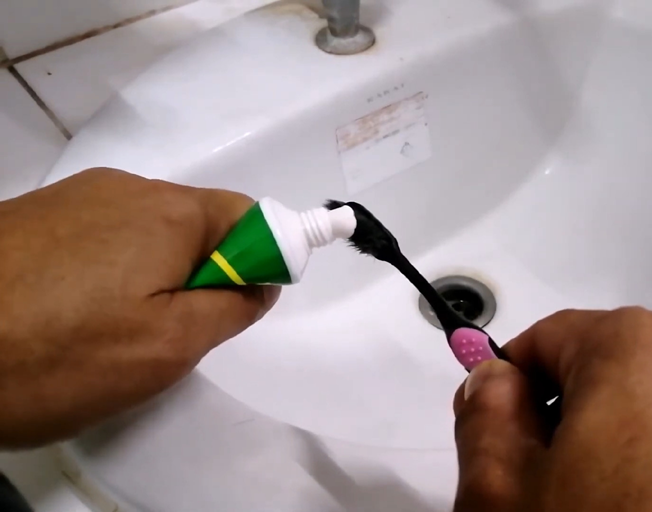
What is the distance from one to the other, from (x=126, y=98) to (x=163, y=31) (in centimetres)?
8

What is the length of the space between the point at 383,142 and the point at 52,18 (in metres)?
0.24

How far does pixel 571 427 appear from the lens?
0.20 metres

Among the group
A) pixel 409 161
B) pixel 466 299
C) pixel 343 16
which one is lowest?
pixel 466 299

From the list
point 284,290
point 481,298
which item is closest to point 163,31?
point 284,290

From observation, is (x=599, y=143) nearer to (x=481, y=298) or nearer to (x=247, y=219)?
(x=481, y=298)

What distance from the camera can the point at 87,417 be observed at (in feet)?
0.80

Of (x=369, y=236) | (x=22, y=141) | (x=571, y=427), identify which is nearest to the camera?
(x=571, y=427)

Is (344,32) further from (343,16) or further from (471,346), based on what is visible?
(471,346)

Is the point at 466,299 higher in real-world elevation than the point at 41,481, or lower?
lower

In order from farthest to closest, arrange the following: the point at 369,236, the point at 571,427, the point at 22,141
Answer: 1. the point at 22,141
2. the point at 369,236
3. the point at 571,427

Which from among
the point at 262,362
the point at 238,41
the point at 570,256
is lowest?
the point at 570,256

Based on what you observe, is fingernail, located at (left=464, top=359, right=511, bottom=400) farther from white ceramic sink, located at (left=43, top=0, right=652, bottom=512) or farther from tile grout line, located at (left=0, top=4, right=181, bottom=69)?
tile grout line, located at (left=0, top=4, right=181, bottom=69)

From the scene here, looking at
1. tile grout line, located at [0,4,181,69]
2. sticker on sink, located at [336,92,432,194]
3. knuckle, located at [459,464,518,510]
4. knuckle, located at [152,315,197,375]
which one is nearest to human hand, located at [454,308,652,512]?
knuckle, located at [459,464,518,510]

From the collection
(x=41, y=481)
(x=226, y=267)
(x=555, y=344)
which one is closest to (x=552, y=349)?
(x=555, y=344)
